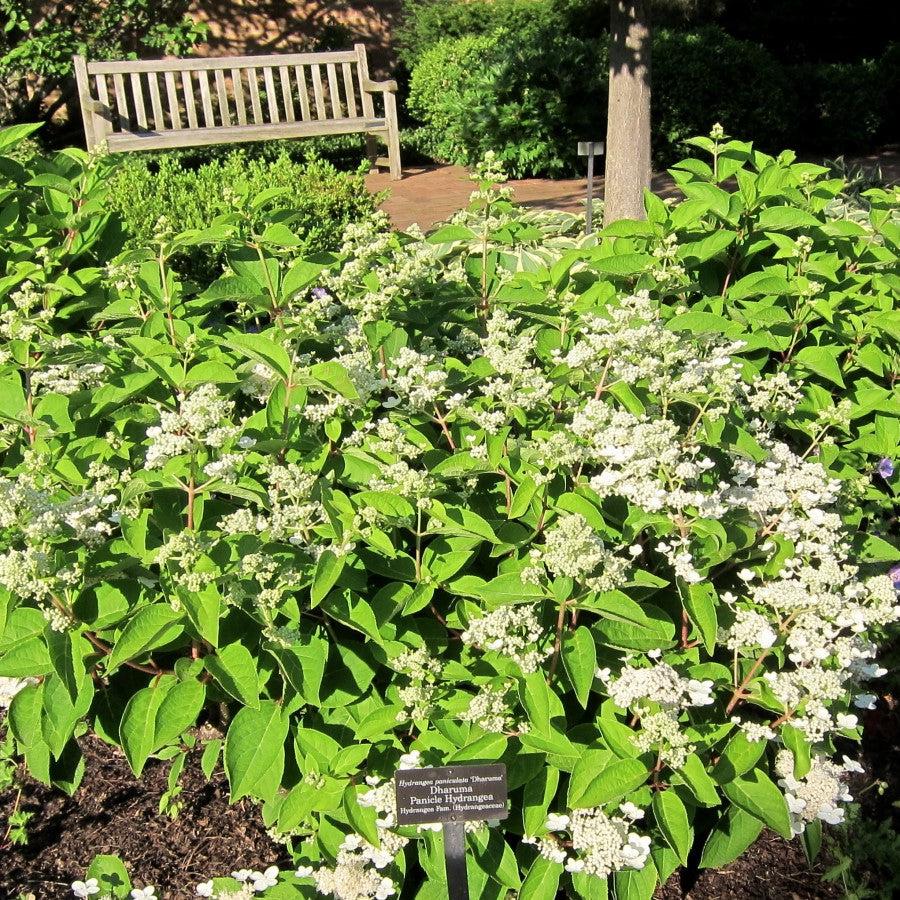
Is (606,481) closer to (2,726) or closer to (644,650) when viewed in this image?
(644,650)

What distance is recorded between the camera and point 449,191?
9523 mm

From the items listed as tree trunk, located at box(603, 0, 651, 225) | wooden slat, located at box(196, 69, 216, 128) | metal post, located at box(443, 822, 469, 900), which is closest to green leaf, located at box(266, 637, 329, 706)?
metal post, located at box(443, 822, 469, 900)

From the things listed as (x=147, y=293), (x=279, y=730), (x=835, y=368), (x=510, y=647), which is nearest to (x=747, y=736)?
(x=510, y=647)

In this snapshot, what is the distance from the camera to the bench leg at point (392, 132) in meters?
9.30

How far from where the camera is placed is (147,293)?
2.70 metres

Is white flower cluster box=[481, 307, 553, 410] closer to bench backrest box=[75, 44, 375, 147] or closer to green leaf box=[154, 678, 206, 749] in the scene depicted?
green leaf box=[154, 678, 206, 749]

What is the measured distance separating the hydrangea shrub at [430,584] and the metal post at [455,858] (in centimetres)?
14

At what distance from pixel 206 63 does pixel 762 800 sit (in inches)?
337

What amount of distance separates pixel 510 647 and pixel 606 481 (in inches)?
16.6

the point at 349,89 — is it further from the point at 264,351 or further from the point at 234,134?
the point at 264,351

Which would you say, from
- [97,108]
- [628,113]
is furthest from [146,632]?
[97,108]

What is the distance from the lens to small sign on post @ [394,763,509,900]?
5.74ft

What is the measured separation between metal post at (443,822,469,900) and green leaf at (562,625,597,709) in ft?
1.10

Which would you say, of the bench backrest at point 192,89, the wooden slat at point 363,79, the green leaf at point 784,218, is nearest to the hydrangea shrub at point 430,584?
the green leaf at point 784,218
